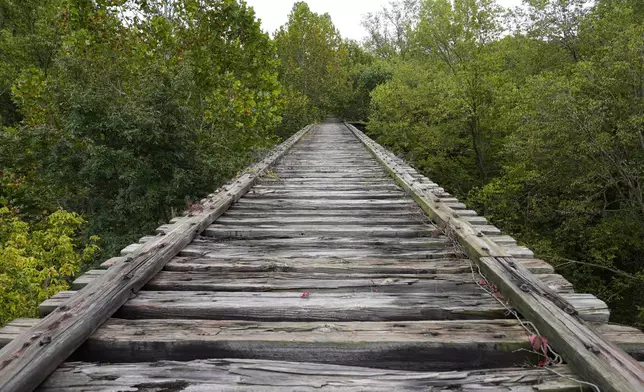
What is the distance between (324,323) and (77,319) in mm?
1103

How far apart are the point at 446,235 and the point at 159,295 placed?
7.26 feet

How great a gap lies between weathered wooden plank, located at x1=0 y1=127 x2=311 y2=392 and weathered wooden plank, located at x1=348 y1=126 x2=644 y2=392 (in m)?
2.00

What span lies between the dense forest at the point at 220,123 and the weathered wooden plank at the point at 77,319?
2955 millimetres

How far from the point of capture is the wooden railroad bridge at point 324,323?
144 cm

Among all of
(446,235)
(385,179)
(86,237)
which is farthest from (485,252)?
(86,237)

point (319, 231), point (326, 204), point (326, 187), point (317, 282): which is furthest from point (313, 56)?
point (317, 282)

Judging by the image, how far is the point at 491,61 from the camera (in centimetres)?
1508

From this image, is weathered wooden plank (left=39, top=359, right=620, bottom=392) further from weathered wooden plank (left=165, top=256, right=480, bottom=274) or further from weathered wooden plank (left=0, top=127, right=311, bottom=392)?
weathered wooden plank (left=165, top=256, right=480, bottom=274)

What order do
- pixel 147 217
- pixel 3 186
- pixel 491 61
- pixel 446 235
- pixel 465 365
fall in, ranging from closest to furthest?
pixel 465 365
pixel 446 235
pixel 147 217
pixel 3 186
pixel 491 61

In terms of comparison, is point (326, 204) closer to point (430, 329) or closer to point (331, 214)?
point (331, 214)

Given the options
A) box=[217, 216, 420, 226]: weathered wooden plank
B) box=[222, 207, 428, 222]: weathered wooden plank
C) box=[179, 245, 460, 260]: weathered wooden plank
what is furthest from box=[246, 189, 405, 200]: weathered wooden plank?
box=[179, 245, 460, 260]: weathered wooden plank

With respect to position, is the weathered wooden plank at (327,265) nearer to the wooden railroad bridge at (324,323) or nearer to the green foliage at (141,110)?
the wooden railroad bridge at (324,323)

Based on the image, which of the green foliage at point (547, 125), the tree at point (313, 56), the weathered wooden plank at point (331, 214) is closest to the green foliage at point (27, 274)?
the weathered wooden plank at point (331, 214)

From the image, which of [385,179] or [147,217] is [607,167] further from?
[147,217]
